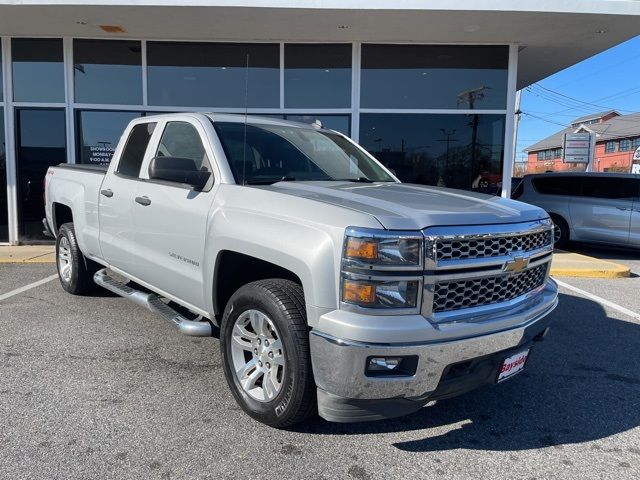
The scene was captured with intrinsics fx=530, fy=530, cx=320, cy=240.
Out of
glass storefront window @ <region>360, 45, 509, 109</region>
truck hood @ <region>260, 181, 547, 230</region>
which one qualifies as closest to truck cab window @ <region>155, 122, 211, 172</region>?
truck hood @ <region>260, 181, 547, 230</region>

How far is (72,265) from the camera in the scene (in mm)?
5797

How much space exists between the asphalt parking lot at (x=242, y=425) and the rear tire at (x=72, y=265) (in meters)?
1.07

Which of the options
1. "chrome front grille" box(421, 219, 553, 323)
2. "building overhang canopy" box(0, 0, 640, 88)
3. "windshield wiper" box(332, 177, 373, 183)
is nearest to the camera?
"chrome front grille" box(421, 219, 553, 323)

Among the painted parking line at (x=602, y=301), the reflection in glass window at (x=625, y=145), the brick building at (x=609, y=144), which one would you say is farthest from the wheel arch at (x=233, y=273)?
the reflection in glass window at (x=625, y=145)

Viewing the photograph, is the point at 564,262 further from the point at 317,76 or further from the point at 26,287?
the point at 26,287

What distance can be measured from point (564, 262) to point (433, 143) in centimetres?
315

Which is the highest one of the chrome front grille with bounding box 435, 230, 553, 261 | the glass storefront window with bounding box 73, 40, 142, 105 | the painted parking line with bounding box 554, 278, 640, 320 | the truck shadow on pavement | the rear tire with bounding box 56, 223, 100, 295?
the glass storefront window with bounding box 73, 40, 142, 105

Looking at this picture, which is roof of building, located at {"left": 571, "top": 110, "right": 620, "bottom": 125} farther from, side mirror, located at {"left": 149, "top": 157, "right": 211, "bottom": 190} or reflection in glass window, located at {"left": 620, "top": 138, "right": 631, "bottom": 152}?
side mirror, located at {"left": 149, "top": 157, "right": 211, "bottom": 190}

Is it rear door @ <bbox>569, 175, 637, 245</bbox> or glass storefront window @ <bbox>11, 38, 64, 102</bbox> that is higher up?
glass storefront window @ <bbox>11, 38, 64, 102</bbox>

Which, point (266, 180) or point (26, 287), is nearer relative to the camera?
point (266, 180)

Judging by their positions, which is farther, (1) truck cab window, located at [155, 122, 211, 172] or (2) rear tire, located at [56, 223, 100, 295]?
(2) rear tire, located at [56, 223, 100, 295]

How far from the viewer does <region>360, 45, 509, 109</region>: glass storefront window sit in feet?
32.3

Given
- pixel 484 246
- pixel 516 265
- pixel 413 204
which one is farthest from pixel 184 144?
pixel 516 265

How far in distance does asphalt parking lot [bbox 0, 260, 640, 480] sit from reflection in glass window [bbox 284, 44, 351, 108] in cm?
634
